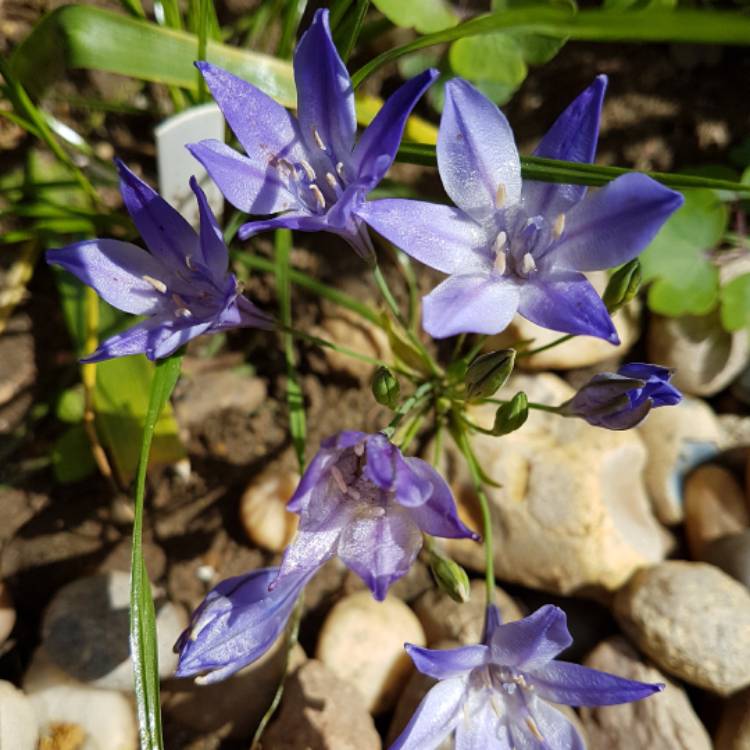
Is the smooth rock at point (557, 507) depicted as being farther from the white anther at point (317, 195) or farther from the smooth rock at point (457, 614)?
the white anther at point (317, 195)

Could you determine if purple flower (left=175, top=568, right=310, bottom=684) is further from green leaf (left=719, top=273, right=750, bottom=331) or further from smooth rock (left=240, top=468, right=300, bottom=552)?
green leaf (left=719, top=273, right=750, bottom=331)

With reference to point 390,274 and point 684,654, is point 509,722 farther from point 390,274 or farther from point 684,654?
point 390,274

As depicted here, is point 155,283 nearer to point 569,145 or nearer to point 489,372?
point 489,372

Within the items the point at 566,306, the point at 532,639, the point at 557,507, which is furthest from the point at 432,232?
the point at 557,507

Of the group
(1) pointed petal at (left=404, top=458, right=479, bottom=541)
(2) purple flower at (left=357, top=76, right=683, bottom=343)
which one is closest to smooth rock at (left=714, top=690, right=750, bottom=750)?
(1) pointed petal at (left=404, top=458, right=479, bottom=541)

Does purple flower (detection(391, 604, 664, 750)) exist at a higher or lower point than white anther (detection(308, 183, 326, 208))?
lower
